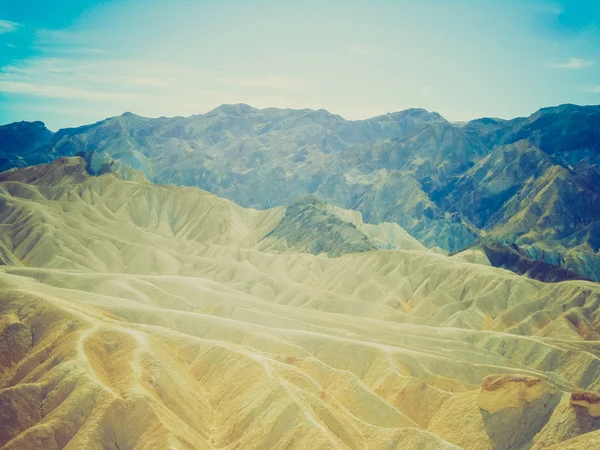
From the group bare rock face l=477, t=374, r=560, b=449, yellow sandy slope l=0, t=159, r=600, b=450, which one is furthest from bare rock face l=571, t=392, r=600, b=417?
bare rock face l=477, t=374, r=560, b=449

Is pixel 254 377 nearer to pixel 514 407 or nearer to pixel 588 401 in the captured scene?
pixel 514 407

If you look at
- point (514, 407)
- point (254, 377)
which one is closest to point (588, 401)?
point (514, 407)

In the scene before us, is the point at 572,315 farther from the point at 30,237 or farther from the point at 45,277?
the point at 30,237

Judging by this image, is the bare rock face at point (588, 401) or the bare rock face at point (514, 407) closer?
the bare rock face at point (588, 401)

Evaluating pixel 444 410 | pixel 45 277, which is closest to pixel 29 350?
pixel 45 277

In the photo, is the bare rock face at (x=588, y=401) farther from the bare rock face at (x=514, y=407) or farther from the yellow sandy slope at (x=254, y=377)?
the bare rock face at (x=514, y=407)

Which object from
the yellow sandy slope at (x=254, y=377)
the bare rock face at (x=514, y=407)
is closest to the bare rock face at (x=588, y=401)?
the yellow sandy slope at (x=254, y=377)

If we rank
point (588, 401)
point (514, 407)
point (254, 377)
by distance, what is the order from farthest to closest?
1. point (254, 377)
2. point (514, 407)
3. point (588, 401)
